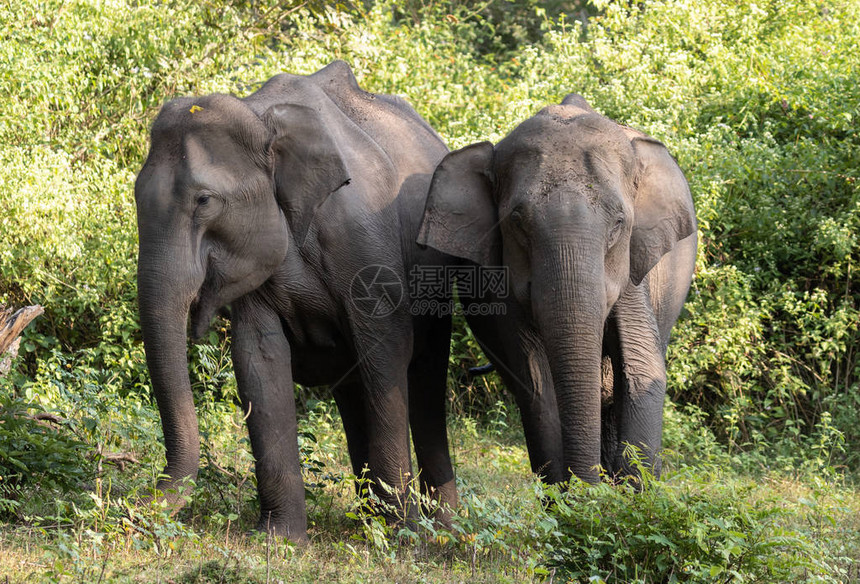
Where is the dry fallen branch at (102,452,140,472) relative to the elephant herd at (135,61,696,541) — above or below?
below

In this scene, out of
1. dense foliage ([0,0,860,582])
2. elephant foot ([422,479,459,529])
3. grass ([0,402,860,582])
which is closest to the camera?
grass ([0,402,860,582])

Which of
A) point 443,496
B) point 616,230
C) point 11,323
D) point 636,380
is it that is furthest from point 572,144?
point 11,323

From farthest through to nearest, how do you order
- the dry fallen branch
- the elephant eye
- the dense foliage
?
the dense foliage, the dry fallen branch, the elephant eye

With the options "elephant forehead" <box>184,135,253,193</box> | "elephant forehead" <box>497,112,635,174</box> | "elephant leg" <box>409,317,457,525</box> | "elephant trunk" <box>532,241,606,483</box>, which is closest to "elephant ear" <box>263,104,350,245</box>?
"elephant forehead" <box>184,135,253,193</box>

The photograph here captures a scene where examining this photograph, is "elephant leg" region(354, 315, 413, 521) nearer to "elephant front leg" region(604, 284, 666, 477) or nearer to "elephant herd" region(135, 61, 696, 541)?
"elephant herd" region(135, 61, 696, 541)

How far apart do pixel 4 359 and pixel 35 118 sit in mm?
3038

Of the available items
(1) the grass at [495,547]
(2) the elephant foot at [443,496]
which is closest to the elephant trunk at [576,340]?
(1) the grass at [495,547]

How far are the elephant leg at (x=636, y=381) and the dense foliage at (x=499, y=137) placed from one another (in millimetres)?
1268

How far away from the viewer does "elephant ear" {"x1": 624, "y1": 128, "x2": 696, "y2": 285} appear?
595cm

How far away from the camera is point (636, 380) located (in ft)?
19.4

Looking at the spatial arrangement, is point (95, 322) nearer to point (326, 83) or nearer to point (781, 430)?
point (326, 83)

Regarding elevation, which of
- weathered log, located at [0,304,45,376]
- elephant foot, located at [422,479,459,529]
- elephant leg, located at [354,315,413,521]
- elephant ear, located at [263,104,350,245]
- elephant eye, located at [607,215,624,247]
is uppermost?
elephant ear, located at [263,104,350,245]

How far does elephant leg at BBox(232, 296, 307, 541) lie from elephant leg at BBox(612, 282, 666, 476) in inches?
67.5

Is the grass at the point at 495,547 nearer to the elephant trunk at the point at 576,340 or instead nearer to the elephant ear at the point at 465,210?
the elephant trunk at the point at 576,340
